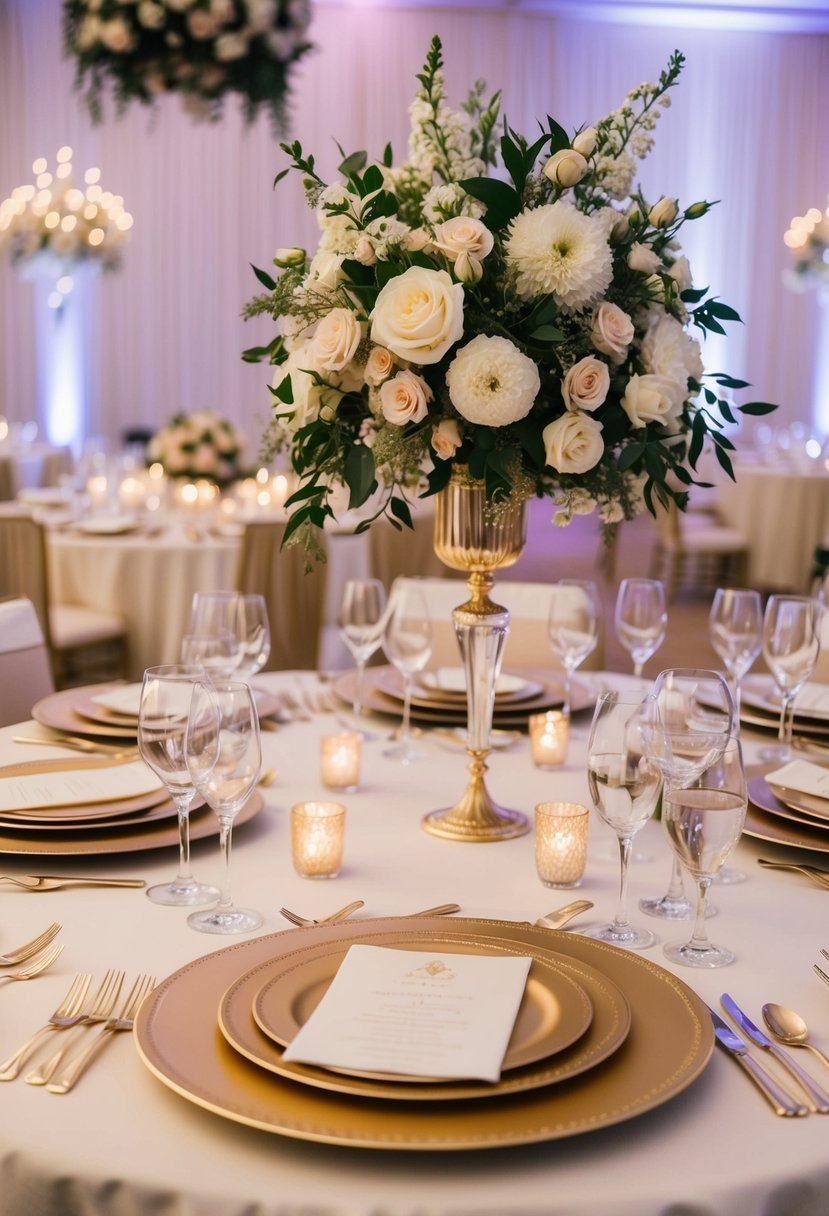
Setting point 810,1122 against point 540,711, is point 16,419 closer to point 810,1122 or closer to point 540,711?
point 540,711

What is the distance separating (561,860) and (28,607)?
1446 millimetres

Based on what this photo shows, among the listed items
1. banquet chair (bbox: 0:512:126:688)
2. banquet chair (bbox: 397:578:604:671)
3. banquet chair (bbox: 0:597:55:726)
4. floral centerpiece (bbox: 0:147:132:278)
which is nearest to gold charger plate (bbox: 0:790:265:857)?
banquet chair (bbox: 0:597:55:726)

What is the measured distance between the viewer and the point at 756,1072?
3.59 ft

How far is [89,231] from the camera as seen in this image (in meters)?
7.28

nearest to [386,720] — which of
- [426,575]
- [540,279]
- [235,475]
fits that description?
[540,279]

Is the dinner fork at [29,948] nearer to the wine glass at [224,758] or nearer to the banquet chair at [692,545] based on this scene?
the wine glass at [224,758]

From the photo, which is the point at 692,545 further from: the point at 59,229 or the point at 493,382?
the point at 493,382

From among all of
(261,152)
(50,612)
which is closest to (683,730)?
(50,612)

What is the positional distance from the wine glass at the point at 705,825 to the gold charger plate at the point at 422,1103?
0.37 feet

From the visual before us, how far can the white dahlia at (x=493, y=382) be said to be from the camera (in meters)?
1.53

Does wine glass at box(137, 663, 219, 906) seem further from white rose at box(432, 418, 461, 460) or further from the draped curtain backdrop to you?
the draped curtain backdrop

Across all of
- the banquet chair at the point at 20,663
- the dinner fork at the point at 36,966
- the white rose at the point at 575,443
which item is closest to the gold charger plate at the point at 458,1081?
the dinner fork at the point at 36,966

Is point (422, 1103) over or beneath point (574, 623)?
beneath

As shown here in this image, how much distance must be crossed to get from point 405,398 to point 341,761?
58 centimetres
